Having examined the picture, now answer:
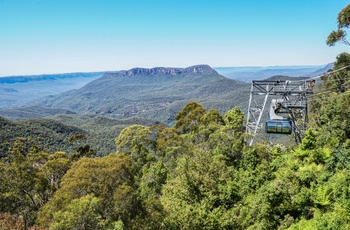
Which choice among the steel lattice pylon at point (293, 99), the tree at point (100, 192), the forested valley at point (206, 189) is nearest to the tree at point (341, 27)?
the forested valley at point (206, 189)

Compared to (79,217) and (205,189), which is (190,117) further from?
(79,217)

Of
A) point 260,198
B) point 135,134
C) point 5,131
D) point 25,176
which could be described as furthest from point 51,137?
point 260,198

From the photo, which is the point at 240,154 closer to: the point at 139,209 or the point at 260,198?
the point at 260,198

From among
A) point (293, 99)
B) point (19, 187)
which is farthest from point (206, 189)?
point (19, 187)

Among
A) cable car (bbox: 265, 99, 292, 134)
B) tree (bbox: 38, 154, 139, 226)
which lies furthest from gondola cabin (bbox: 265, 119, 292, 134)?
tree (bbox: 38, 154, 139, 226)

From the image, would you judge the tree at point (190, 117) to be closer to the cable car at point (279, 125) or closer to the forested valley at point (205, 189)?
the forested valley at point (205, 189)

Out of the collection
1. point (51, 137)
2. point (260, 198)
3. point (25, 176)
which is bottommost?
point (51, 137)

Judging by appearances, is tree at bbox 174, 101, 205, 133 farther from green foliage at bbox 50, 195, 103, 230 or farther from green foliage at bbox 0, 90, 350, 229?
green foliage at bbox 50, 195, 103, 230
